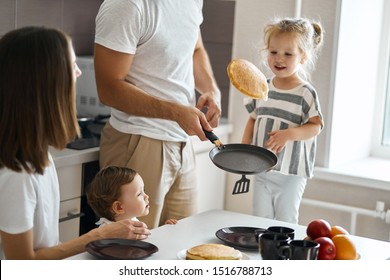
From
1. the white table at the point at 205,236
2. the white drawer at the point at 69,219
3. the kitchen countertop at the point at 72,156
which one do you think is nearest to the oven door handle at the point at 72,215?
the white drawer at the point at 69,219

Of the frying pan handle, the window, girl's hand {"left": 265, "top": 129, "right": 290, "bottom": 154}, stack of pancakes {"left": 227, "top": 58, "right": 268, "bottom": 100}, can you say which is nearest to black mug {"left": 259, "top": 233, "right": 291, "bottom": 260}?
the frying pan handle

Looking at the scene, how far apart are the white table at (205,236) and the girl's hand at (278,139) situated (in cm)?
43

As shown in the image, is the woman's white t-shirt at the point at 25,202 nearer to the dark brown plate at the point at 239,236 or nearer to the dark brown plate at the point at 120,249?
the dark brown plate at the point at 120,249

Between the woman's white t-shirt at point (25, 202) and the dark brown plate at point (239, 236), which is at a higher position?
the woman's white t-shirt at point (25, 202)

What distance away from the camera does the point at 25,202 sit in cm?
168

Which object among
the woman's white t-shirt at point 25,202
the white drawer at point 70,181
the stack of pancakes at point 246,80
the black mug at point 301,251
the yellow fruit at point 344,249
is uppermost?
the stack of pancakes at point 246,80

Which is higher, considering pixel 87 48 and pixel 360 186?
pixel 87 48

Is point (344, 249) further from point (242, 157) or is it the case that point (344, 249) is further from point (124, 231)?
point (124, 231)

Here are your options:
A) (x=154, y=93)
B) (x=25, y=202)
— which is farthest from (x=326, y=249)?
(x=154, y=93)

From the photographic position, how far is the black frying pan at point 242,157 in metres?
2.00

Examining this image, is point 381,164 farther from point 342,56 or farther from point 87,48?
point 87,48
